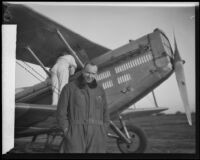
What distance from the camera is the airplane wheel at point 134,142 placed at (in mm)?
3357

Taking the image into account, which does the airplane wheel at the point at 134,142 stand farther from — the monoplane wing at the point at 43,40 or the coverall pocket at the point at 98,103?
the monoplane wing at the point at 43,40

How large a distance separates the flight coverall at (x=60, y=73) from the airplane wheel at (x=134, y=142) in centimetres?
85

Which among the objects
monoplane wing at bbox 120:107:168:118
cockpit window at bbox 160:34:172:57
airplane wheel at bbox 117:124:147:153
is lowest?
airplane wheel at bbox 117:124:147:153

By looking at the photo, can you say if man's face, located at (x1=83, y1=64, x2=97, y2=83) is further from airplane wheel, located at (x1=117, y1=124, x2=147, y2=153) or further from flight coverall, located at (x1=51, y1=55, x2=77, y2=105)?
airplane wheel, located at (x1=117, y1=124, x2=147, y2=153)

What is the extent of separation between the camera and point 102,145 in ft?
9.49

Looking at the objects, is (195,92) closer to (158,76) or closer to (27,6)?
(158,76)

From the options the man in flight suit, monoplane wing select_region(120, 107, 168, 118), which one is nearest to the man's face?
the man in flight suit

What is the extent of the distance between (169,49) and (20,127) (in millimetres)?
1860

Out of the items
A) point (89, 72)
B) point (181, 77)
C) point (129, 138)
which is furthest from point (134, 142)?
point (89, 72)

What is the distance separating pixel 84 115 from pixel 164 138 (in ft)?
3.57

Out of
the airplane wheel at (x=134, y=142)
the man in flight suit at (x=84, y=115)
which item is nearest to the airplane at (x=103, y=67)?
the airplane wheel at (x=134, y=142)

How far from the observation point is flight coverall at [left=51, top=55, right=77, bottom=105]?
11.0ft

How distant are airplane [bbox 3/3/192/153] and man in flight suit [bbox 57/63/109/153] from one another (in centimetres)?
47

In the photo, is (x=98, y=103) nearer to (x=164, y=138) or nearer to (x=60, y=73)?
(x=60, y=73)
